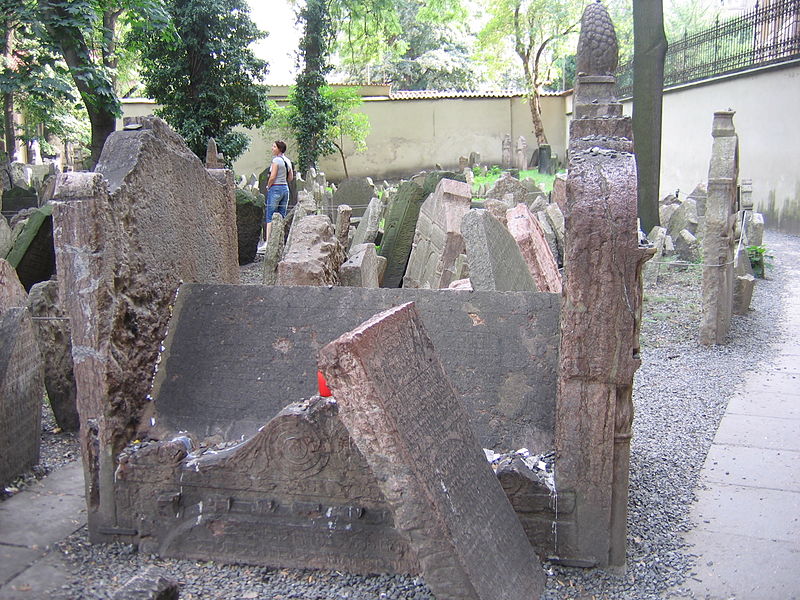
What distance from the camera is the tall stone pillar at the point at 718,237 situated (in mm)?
6848

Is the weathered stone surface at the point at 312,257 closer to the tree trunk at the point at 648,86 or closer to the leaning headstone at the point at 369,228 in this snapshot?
the leaning headstone at the point at 369,228

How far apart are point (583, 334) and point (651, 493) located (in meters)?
1.50

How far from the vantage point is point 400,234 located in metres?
8.42

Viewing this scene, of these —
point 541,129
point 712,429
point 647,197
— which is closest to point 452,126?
point 541,129

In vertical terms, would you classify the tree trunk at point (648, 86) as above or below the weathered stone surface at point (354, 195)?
above

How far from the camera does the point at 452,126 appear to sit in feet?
91.9

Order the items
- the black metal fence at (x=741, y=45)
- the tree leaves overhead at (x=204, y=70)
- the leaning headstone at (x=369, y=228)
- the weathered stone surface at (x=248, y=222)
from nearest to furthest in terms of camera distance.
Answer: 1. the leaning headstone at (x=369, y=228)
2. the weathered stone surface at (x=248, y=222)
3. the tree leaves overhead at (x=204, y=70)
4. the black metal fence at (x=741, y=45)

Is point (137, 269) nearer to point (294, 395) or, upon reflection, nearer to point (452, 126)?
point (294, 395)

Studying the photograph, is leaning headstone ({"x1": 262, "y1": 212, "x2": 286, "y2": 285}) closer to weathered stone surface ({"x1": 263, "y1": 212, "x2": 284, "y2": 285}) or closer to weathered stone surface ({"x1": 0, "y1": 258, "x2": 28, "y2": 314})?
weathered stone surface ({"x1": 263, "y1": 212, "x2": 284, "y2": 285})

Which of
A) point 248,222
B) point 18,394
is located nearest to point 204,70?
point 248,222

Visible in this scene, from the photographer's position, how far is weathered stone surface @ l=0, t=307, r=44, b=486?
14.1 feet

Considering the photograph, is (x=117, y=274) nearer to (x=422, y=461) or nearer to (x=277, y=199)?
(x=422, y=461)

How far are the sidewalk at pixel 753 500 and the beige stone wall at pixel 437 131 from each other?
2206cm

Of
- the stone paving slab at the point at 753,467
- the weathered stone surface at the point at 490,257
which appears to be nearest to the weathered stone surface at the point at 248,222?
the weathered stone surface at the point at 490,257
